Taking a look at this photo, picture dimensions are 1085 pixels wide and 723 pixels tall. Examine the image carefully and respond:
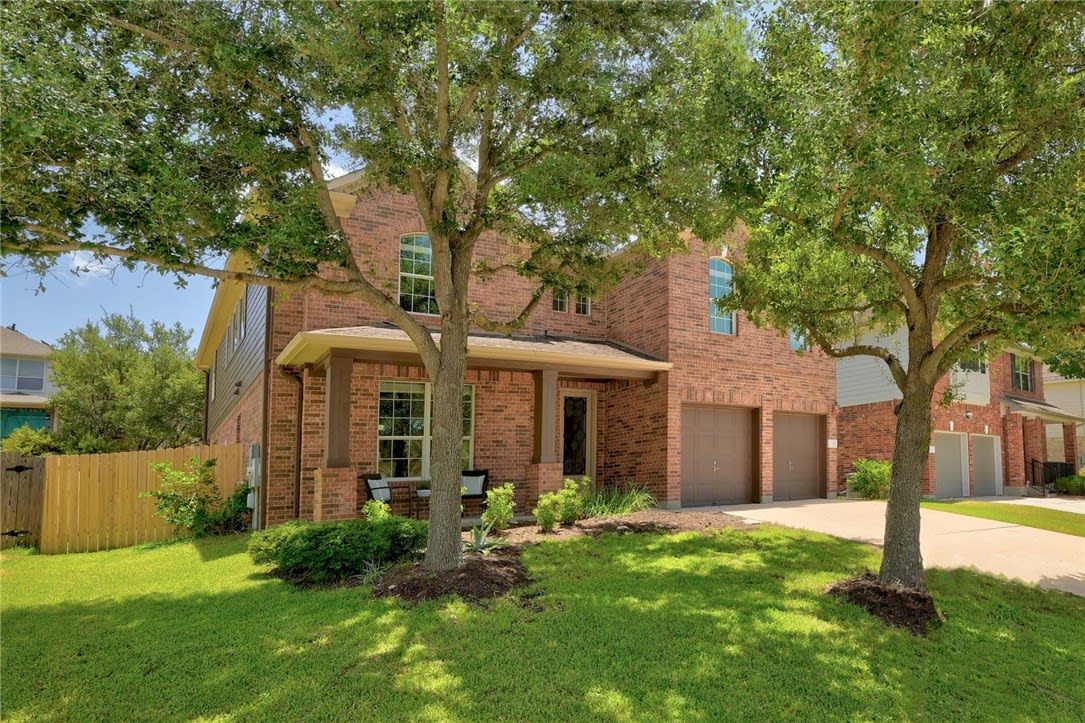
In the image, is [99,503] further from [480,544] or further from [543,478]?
[543,478]

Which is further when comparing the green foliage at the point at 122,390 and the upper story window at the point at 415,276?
the green foliage at the point at 122,390

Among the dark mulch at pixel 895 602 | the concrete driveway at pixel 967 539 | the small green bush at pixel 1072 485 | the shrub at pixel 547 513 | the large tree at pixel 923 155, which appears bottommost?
the small green bush at pixel 1072 485

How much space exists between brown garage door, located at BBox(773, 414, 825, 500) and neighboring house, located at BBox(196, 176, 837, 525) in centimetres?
5

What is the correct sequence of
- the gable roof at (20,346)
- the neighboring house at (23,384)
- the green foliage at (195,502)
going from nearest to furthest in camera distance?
1. the green foliage at (195,502)
2. the neighboring house at (23,384)
3. the gable roof at (20,346)

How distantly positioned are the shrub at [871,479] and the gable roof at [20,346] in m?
34.6

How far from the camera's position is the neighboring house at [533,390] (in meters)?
10.9

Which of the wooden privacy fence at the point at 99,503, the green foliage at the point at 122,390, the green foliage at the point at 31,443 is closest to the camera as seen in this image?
the wooden privacy fence at the point at 99,503

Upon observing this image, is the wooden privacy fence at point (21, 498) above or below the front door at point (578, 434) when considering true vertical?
below

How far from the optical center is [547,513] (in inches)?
395

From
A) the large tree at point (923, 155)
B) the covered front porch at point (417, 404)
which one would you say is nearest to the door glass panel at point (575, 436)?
the covered front porch at point (417, 404)

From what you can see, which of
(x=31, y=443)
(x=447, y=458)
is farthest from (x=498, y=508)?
(x=31, y=443)

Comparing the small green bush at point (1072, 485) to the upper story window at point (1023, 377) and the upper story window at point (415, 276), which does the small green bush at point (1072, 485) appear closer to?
the upper story window at point (1023, 377)

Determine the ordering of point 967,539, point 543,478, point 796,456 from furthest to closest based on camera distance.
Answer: point 796,456, point 543,478, point 967,539

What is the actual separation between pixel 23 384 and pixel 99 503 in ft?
82.6
